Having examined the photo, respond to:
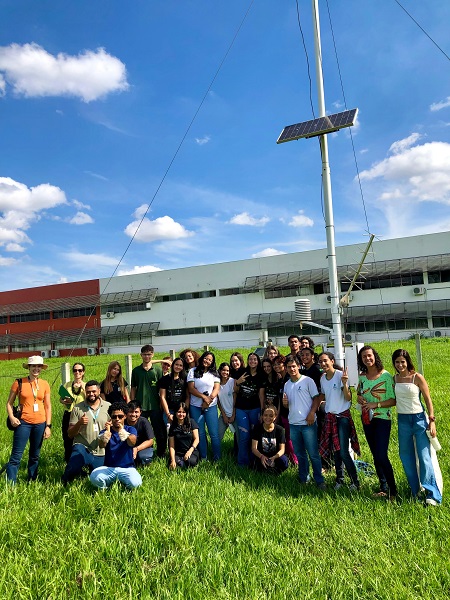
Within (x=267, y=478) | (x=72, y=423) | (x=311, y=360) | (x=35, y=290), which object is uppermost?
(x=35, y=290)

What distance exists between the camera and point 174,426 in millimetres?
6223

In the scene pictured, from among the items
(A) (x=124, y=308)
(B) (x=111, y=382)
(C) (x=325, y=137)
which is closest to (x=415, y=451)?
(B) (x=111, y=382)

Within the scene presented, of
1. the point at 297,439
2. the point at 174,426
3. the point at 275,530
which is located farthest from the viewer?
the point at 174,426

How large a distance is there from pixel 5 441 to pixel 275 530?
6306 mm

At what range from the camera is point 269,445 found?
5836 millimetres

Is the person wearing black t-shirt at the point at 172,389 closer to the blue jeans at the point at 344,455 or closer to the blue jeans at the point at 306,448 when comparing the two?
the blue jeans at the point at 306,448

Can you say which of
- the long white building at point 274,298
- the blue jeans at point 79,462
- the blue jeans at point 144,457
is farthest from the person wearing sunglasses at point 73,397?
the long white building at point 274,298

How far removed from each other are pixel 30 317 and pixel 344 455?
43.2 metres

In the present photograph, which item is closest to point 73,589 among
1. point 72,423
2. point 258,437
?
point 72,423

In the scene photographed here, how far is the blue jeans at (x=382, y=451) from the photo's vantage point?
4.76 meters

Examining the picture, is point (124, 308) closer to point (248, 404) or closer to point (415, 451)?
point (248, 404)

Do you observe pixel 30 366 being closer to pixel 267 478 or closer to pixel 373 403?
pixel 267 478

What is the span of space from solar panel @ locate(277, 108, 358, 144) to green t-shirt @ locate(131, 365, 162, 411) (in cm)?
441

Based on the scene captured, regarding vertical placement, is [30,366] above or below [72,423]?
above
